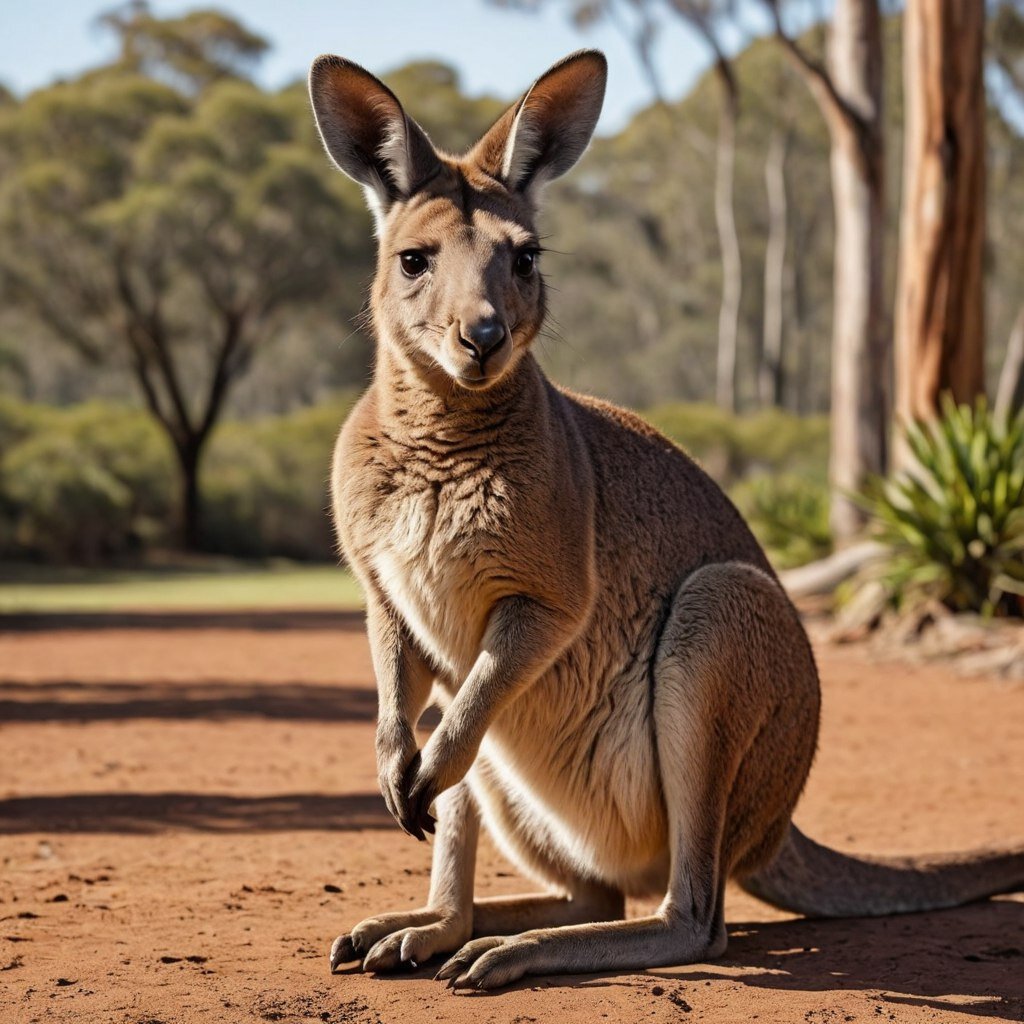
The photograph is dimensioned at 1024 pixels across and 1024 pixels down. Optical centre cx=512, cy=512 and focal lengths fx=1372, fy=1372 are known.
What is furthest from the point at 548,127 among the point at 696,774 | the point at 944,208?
the point at 944,208

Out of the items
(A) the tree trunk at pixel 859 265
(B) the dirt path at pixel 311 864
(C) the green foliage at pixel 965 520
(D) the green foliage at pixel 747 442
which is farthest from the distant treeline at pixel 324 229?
(B) the dirt path at pixel 311 864

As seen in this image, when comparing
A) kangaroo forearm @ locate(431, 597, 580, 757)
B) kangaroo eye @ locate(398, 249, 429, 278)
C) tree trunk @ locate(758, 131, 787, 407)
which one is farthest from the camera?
tree trunk @ locate(758, 131, 787, 407)

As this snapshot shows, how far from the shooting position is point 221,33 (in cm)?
4159

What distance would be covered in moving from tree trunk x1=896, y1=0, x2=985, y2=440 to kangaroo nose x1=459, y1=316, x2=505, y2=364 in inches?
356

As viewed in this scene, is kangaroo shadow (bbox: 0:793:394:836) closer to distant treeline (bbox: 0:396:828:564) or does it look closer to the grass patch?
the grass patch

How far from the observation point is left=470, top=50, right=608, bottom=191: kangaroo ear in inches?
157

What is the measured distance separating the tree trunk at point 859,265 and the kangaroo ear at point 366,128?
10657 millimetres

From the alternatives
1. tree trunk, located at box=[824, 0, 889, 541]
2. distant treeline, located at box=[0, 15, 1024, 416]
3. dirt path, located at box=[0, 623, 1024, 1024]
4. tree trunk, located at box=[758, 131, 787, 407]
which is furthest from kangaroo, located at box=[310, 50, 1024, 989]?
tree trunk, located at box=[758, 131, 787, 407]

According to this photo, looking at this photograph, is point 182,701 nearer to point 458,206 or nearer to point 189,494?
point 458,206

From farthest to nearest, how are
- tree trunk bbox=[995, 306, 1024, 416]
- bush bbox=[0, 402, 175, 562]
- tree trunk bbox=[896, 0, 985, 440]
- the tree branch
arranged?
1. bush bbox=[0, 402, 175, 562]
2. tree trunk bbox=[995, 306, 1024, 416]
3. the tree branch
4. tree trunk bbox=[896, 0, 985, 440]

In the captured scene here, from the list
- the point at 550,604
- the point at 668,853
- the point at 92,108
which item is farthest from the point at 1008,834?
the point at 92,108

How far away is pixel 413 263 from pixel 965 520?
8127 millimetres

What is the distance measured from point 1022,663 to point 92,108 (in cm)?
2781

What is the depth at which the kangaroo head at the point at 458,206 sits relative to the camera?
12.0 ft
